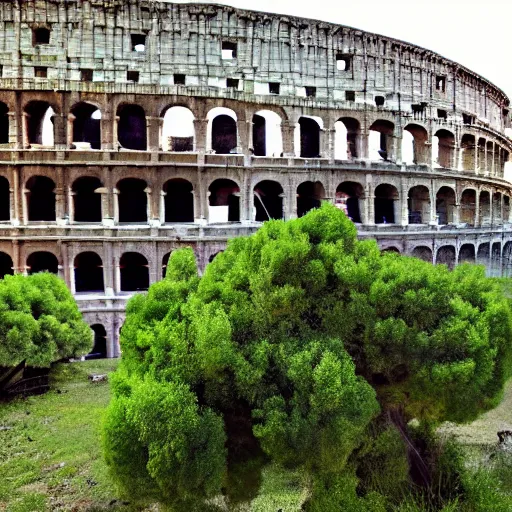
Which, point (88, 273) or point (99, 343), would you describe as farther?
point (88, 273)

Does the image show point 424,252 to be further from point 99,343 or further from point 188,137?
point 99,343

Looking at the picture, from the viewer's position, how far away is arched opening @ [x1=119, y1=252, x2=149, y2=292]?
19391 mm

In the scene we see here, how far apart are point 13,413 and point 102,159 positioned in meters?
9.08

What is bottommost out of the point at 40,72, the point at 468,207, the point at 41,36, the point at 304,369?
the point at 304,369

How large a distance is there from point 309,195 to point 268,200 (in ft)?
5.62

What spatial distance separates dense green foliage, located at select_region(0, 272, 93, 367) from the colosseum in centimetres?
313

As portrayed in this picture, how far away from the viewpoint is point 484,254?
24781 millimetres

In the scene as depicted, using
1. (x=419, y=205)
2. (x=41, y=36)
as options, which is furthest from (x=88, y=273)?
(x=419, y=205)

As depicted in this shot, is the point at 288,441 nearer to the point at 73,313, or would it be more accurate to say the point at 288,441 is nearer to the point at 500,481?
the point at 500,481

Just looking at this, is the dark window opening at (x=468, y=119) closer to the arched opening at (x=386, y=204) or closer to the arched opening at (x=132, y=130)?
the arched opening at (x=386, y=204)

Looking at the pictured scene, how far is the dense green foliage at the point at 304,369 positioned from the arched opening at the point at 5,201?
526 inches

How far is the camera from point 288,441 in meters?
6.59

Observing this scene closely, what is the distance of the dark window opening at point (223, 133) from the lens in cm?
2052

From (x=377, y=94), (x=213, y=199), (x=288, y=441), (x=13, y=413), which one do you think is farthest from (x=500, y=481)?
(x=377, y=94)
